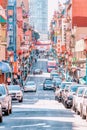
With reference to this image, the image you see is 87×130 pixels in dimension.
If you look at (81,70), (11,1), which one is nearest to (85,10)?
(11,1)

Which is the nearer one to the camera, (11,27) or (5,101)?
(5,101)

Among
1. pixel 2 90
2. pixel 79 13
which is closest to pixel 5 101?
pixel 2 90

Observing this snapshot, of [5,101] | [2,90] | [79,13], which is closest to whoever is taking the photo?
[5,101]

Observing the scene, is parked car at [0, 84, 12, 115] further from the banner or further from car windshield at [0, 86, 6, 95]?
the banner

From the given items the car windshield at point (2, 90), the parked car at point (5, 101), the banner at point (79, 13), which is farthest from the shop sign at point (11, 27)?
the car windshield at point (2, 90)

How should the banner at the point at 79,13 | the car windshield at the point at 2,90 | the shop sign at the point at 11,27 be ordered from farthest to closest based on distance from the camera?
the banner at the point at 79,13, the shop sign at the point at 11,27, the car windshield at the point at 2,90

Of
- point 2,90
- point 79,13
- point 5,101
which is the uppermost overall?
point 2,90

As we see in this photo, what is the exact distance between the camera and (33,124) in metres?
29.6

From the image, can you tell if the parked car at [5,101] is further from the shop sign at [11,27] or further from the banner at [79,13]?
the banner at [79,13]

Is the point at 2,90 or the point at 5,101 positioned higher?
the point at 2,90

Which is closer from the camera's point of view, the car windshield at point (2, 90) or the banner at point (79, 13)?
the car windshield at point (2, 90)

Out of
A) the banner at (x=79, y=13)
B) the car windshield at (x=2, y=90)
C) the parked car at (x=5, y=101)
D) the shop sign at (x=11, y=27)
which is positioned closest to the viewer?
the parked car at (x=5, y=101)

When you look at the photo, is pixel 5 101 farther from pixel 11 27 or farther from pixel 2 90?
pixel 11 27

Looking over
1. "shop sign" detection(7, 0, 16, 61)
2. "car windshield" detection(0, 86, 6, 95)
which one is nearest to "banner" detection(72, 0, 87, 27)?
"shop sign" detection(7, 0, 16, 61)
